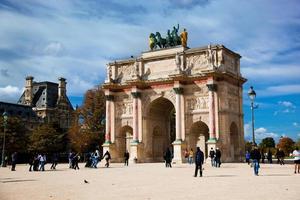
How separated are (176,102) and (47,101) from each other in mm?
69762

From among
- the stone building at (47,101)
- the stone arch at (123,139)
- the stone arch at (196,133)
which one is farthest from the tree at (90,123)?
the stone building at (47,101)

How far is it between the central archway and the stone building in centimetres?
5442

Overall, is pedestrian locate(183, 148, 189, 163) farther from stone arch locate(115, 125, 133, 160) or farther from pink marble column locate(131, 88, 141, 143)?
stone arch locate(115, 125, 133, 160)

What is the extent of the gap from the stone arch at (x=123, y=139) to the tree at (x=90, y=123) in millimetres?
7259

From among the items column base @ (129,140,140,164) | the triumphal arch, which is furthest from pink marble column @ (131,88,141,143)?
column base @ (129,140,140,164)

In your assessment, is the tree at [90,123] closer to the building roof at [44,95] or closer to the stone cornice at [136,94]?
the stone cornice at [136,94]

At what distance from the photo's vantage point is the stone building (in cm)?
10469

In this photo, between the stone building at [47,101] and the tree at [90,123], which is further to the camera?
the stone building at [47,101]

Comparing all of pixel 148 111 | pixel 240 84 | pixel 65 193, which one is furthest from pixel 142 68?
pixel 65 193

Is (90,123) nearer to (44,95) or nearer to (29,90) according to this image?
(44,95)

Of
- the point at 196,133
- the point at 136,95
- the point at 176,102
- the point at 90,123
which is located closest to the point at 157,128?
the point at 136,95

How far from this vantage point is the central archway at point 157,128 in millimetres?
48447

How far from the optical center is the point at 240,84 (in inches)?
1869

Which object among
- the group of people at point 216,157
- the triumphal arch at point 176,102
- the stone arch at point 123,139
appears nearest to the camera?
the group of people at point 216,157
